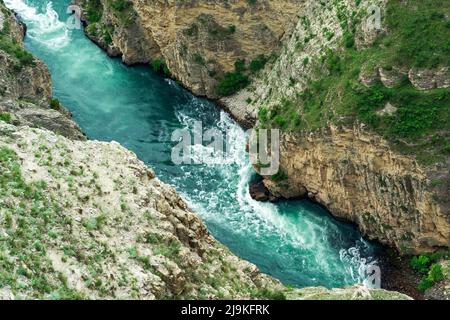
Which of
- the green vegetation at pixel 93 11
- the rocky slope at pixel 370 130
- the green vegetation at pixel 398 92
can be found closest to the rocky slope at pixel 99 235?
the rocky slope at pixel 370 130

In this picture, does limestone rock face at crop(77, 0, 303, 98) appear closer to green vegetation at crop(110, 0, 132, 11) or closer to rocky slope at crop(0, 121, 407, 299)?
green vegetation at crop(110, 0, 132, 11)

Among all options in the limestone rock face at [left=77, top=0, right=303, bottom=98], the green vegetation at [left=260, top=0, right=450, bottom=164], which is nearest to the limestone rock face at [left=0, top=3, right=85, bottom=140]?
the limestone rock face at [left=77, top=0, right=303, bottom=98]

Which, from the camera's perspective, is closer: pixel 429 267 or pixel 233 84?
pixel 429 267

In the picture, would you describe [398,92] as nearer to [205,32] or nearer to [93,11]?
[205,32]

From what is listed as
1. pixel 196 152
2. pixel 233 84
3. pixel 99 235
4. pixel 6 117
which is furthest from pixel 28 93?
pixel 99 235

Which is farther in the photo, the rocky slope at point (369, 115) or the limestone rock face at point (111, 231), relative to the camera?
the rocky slope at point (369, 115)

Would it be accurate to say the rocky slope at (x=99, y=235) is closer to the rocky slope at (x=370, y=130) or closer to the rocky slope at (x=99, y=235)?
the rocky slope at (x=99, y=235)
